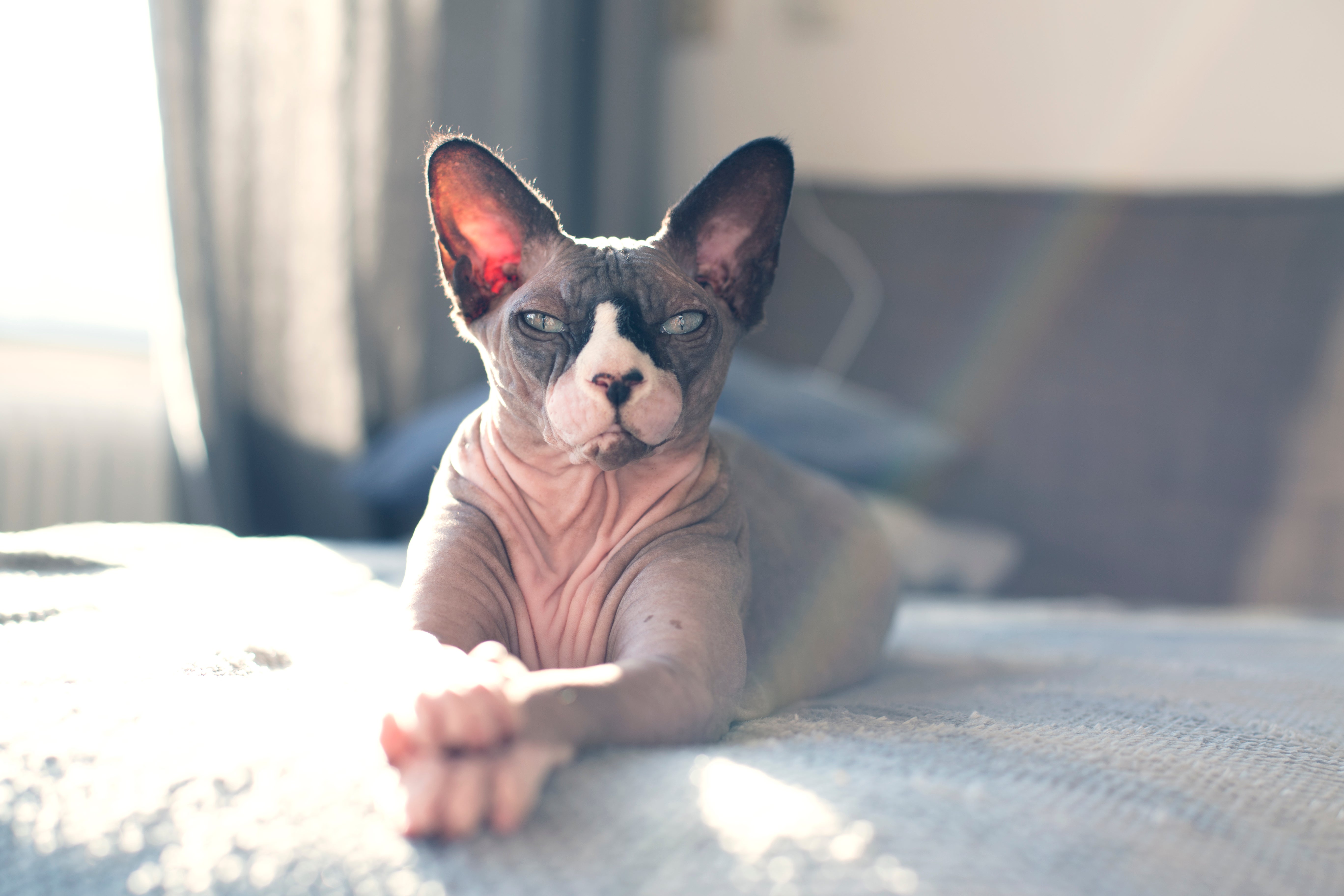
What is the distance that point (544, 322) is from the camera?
0.79m

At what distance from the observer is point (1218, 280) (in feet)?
7.80

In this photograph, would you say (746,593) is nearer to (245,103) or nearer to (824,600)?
(824,600)

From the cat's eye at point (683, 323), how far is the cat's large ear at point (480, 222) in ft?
0.47

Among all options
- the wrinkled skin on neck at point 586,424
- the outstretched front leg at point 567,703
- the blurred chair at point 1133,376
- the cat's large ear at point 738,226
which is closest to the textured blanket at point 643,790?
the outstretched front leg at point 567,703

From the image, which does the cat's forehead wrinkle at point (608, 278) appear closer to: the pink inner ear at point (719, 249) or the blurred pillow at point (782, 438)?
the pink inner ear at point (719, 249)

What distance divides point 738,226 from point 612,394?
0.81 feet

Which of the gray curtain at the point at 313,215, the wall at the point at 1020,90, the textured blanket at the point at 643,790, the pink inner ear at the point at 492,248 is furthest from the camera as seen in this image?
the wall at the point at 1020,90

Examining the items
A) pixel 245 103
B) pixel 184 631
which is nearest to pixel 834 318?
pixel 245 103

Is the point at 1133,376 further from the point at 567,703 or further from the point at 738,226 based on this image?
the point at 567,703

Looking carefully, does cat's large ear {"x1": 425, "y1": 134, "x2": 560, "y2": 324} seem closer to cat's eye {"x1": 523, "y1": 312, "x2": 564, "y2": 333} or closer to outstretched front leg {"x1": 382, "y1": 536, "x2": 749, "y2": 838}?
cat's eye {"x1": 523, "y1": 312, "x2": 564, "y2": 333}

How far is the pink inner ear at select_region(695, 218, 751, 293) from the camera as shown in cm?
88

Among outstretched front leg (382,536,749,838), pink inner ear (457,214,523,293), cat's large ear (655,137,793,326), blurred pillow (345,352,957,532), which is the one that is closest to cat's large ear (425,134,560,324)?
pink inner ear (457,214,523,293)

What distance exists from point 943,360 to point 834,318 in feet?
1.05

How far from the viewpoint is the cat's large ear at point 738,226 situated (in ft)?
2.81
